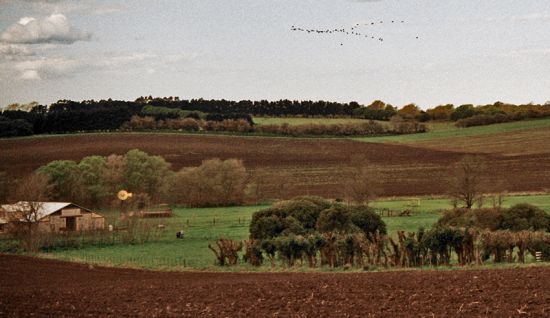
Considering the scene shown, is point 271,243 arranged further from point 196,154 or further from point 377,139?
point 377,139

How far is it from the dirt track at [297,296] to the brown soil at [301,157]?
186ft

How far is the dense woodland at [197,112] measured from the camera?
12444 cm

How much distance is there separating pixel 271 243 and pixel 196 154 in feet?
222

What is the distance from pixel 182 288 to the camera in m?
31.9

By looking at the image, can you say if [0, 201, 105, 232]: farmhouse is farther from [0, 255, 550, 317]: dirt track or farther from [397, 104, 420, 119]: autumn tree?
[397, 104, 420, 119]: autumn tree

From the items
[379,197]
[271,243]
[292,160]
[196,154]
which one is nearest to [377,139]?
[292,160]

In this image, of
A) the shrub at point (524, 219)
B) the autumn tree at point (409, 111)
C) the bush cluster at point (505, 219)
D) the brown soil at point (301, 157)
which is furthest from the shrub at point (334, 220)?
the autumn tree at point (409, 111)

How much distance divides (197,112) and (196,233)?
7953cm

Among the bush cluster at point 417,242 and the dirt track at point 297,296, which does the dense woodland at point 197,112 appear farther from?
the dirt track at point 297,296

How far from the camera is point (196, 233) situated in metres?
65.4

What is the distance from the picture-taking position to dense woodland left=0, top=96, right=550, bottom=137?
12444 cm

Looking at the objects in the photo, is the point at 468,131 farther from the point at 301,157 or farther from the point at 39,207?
the point at 39,207

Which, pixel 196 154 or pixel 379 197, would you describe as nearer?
pixel 379 197

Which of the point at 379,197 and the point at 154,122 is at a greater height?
the point at 154,122
